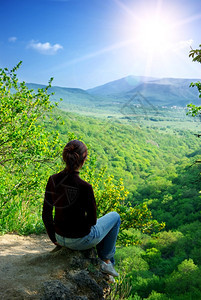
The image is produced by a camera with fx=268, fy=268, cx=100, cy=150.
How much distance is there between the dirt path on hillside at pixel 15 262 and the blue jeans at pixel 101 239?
446mm

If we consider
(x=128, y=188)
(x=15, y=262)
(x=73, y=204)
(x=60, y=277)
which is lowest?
(x=128, y=188)

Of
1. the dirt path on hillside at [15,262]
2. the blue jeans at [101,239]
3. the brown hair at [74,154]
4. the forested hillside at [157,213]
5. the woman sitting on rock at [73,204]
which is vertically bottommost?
the forested hillside at [157,213]

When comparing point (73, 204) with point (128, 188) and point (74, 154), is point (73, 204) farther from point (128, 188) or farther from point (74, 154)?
point (128, 188)

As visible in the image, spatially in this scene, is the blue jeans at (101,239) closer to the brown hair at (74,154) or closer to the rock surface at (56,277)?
the rock surface at (56,277)

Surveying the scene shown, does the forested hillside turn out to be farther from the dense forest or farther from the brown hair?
the brown hair

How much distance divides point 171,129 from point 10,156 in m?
134

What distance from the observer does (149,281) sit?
119ft

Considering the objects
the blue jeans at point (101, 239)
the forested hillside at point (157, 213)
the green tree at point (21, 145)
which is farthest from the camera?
the forested hillside at point (157, 213)

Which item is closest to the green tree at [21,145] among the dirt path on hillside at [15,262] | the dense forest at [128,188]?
the dense forest at [128,188]

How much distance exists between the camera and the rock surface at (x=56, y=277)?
2451 mm

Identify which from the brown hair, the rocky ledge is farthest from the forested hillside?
the rocky ledge

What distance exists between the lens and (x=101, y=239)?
309cm

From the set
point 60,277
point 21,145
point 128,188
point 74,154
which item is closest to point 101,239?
point 60,277

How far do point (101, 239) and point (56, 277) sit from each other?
0.63 m
